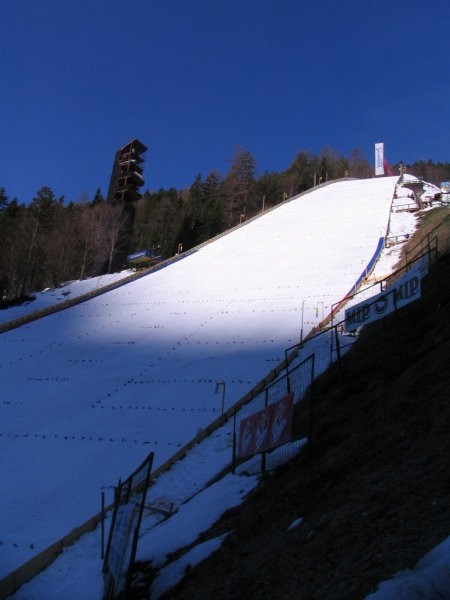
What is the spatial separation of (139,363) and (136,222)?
64.0 metres

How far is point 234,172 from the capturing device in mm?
79062

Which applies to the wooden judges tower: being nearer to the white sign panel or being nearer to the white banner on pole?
the white banner on pole

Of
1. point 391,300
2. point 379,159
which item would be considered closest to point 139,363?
point 391,300

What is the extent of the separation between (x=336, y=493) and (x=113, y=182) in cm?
5118

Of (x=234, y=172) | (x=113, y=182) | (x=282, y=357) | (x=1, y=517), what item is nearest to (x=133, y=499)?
(x=1, y=517)

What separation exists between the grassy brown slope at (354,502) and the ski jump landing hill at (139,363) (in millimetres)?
3841

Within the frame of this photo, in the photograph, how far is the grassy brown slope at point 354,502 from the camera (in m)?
3.84

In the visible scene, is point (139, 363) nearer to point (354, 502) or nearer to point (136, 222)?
point (354, 502)

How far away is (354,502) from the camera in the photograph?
5.08 metres

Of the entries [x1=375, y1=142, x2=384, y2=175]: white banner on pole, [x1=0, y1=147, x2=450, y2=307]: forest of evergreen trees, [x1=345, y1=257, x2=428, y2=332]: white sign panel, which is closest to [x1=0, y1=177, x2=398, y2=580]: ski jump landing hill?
[x1=345, y1=257, x2=428, y2=332]: white sign panel

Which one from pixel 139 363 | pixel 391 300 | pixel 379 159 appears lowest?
pixel 139 363

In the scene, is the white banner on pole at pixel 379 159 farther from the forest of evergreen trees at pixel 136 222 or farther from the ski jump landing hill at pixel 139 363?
the ski jump landing hill at pixel 139 363

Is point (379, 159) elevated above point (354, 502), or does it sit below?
above

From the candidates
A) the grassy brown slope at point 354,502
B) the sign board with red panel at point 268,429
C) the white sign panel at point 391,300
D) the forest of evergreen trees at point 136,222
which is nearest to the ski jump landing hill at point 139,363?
the sign board with red panel at point 268,429
